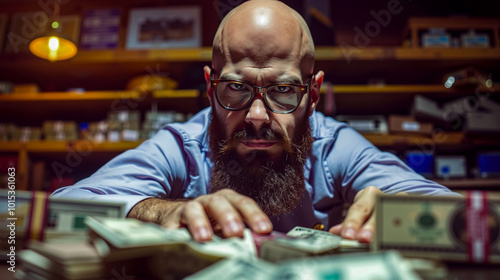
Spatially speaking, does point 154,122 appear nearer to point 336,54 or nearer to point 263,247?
point 336,54

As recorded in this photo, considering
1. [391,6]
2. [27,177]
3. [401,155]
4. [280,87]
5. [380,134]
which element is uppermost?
[391,6]

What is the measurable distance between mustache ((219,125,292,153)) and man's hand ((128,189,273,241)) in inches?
17.3

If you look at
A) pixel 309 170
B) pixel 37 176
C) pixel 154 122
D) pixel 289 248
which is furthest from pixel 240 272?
pixel 37 176

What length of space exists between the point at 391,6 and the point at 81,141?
3.07 metres

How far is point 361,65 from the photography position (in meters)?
2.91

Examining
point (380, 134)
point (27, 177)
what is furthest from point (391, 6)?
point (27, 177)

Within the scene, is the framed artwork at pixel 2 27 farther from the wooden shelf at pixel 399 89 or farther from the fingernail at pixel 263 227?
the fingernail at pixel 263 227

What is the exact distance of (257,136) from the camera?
1080mm

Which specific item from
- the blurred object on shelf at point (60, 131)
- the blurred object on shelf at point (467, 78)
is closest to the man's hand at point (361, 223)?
the blurred object on shelf at point (467, 78)

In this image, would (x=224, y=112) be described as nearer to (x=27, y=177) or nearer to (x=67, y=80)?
(x=27, y=177)

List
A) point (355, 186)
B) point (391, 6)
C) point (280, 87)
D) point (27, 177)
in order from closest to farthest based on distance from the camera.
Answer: point (280, 87) < point (355, 186) < point (27, 177) < point (391, 6)

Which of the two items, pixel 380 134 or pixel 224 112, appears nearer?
pixel 224 112

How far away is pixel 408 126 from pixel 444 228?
2473 mm

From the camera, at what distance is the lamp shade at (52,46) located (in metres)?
2.26
